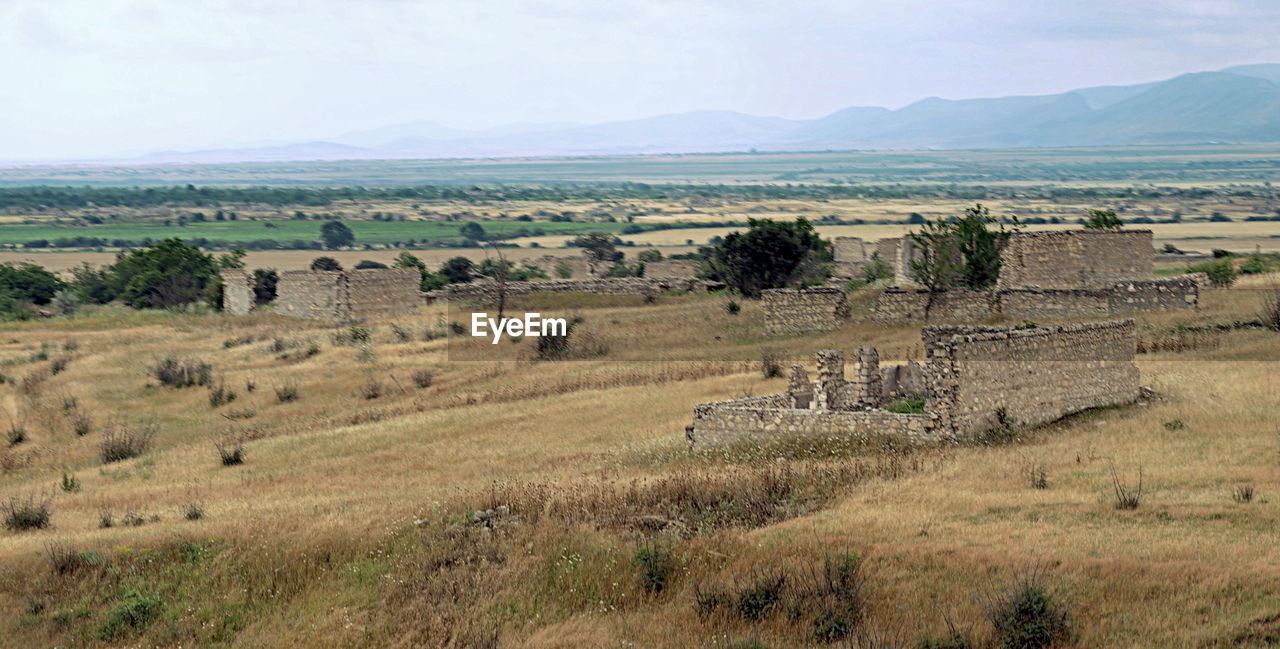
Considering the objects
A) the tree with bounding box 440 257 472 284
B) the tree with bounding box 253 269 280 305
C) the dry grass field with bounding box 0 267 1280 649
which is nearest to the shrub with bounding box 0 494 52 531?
the dry grass field with bounding box 0 267 1280 649

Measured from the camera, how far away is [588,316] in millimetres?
39688

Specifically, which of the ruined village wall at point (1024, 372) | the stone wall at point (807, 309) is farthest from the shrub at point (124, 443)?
the stone wall at point (807, 309)

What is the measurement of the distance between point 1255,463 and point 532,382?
17.1 meters

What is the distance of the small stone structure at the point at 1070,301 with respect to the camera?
29906mm

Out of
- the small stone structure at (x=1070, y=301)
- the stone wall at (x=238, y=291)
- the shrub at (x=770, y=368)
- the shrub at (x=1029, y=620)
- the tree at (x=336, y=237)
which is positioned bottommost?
the tree at (x=336, y=237)

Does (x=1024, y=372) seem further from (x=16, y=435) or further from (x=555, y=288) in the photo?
(x=555, y=288)

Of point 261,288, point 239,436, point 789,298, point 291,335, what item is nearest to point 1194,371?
point 789,298

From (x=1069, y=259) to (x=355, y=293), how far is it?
76.3 feet

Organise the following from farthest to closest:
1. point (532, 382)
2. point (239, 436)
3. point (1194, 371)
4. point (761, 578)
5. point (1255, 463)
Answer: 1. point (532, 382)
2. point (239, 436)
3. point (1194, 371)
4. point (1255, 463)
5. point (761, 578)

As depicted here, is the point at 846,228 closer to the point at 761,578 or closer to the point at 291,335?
the point at 291,335

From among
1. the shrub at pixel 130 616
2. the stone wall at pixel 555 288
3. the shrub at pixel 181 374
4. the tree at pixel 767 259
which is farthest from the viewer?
the tree at pixel 767 259

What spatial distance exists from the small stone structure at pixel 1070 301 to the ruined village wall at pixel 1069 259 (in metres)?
1.08

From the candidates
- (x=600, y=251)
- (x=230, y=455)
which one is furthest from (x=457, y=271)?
(x=230, y=455)

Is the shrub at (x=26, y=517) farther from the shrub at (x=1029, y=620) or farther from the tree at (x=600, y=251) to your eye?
the tree at (x=600, y=251)
